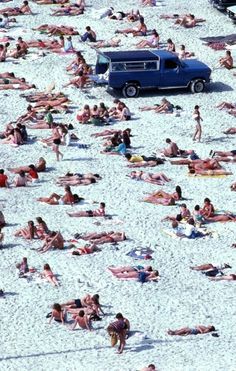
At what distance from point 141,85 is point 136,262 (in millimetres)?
13864

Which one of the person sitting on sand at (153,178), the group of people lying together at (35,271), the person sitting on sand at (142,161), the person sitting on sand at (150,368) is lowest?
the person sitting on sand at (142,161)

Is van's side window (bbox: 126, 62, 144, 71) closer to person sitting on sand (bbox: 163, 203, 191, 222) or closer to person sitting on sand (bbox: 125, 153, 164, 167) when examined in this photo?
person sitting on sand (bbox: 125, 153, 164, 167)

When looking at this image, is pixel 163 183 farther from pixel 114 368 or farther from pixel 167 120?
pixel 114 368

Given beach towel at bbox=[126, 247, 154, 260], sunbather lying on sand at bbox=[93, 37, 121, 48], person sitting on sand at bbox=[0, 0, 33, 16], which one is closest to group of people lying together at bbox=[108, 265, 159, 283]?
beach towel at bbox=[126, 247, 154, 260]

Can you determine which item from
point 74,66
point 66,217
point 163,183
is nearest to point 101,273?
point 66,217

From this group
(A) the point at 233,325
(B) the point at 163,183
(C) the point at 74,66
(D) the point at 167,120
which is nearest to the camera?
(A) the point at 233,325

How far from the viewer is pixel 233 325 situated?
3659 cm

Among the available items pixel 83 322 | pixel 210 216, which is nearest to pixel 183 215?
pixel 210 216

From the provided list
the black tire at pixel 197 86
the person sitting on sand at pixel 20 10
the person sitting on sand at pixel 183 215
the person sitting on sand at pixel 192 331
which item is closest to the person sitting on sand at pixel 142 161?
the person sitting on sand at pixel 183 215

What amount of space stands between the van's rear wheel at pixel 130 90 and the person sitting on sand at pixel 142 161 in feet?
19.4

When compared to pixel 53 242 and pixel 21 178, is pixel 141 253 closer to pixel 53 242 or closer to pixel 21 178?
pixel 53 242

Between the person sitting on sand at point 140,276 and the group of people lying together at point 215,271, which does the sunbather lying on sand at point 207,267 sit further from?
the person sitting on sand at point 140,276

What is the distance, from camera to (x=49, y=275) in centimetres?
3866

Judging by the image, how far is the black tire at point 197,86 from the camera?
53.4 m
